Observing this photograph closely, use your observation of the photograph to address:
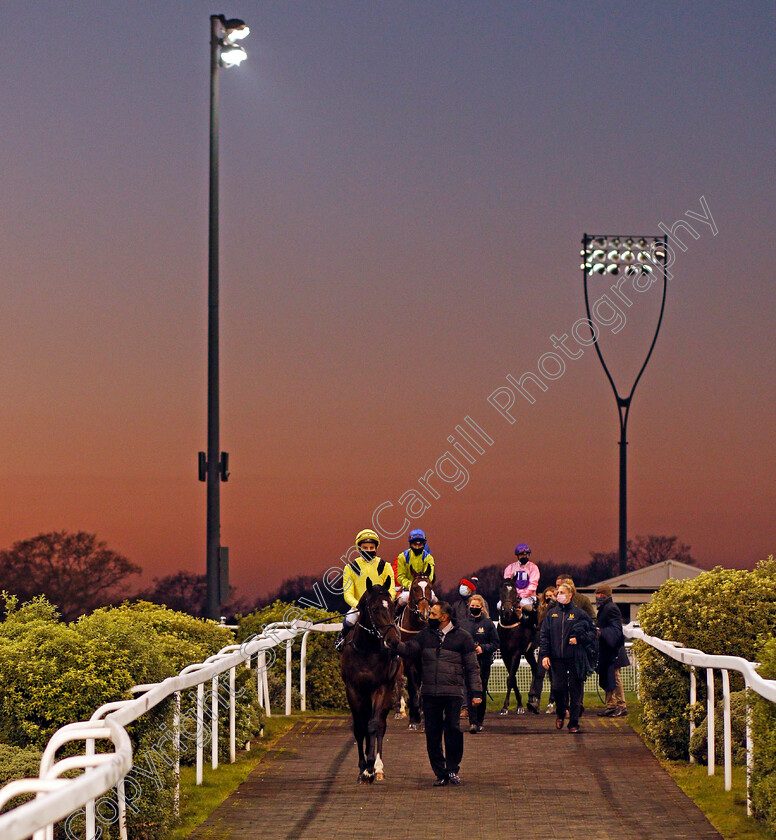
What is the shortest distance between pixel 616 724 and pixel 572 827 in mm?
6618

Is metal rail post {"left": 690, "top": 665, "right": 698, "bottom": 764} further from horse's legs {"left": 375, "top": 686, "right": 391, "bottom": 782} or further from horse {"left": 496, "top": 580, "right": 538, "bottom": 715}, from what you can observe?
horse {"left": 496, "top": 580, "right": 538, "bottom": 715}

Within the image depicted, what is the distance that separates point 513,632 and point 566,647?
2.77 m

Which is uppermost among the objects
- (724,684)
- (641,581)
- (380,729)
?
(724,684)

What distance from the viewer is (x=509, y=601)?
1717 centimetres

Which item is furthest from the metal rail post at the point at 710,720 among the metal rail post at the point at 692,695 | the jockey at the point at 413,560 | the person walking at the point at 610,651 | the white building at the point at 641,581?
the white building at the point at 641,581

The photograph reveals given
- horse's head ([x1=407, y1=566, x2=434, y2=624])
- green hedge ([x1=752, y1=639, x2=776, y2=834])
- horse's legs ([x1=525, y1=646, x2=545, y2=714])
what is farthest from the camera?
horse's legs ([x1=525, y1=646, x2=545, y2=714])

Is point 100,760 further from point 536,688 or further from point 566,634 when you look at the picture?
point 536,688

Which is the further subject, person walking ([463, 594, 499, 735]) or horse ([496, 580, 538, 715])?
horse ([496, 580, 538, 715])

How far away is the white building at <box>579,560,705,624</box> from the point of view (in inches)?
1119

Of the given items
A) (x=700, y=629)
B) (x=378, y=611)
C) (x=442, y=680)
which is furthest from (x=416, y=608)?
(x=700, y=629)

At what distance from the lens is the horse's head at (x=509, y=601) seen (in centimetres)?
1717

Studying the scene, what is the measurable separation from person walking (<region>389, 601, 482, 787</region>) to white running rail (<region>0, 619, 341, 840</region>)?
1.65 m

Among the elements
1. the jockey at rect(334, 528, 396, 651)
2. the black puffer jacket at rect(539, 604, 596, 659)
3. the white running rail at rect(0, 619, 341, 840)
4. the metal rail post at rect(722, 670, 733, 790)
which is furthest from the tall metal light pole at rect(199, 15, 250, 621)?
the metal rail post at rect(722, 670, 733, 790)

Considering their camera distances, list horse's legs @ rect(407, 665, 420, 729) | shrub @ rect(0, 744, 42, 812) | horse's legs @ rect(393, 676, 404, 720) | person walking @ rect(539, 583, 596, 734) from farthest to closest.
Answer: horse's legs @ rect(393, 676, 404, 720) → horse's legs @ rect(407, 665, 420, 729) → person walking @ rect(539, 583, 596, 734) → shrub @ rect(0, 744, 42, 812)
